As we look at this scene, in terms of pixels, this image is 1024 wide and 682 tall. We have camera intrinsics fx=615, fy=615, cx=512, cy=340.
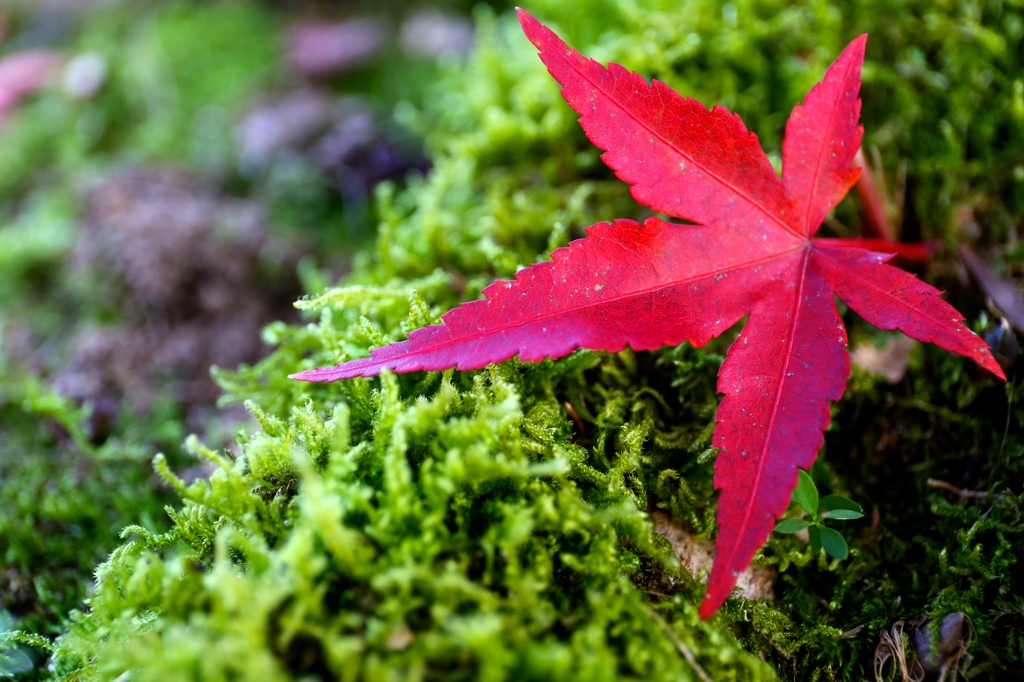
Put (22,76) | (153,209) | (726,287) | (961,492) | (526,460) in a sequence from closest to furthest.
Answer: (526,460) < (726,287) < (961,492) < (153,209) < (22,76)

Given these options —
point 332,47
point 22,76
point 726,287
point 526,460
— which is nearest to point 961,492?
point 726,287

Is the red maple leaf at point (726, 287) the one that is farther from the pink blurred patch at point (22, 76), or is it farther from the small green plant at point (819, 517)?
the pink blurred patch at point (22, 76)

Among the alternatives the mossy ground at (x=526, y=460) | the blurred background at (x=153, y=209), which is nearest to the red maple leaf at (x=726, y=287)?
the mossy ground at (x=526, y=460)

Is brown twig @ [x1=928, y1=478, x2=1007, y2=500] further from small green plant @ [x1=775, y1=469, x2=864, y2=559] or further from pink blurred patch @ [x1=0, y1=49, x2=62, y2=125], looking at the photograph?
pink blurred patch @ [x1=0, y1=49, x2=62, y2=125]

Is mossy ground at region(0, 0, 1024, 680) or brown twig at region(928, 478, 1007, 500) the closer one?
mossy ground at region(0, 0, 1024, 680)

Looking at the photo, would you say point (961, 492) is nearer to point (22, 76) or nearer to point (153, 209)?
point (153, 209)

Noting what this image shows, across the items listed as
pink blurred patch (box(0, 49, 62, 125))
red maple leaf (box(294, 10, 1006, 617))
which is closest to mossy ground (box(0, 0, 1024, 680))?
red maple leaf (box(294, 10, 1006, 617))

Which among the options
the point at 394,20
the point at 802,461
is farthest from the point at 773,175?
the point at 394,20
